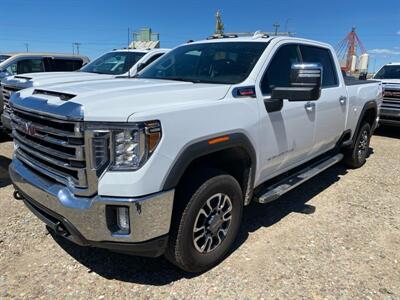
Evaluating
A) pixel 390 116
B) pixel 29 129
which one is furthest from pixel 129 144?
pixel 390 116

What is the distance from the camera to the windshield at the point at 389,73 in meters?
10.6

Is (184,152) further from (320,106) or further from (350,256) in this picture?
(320,106)

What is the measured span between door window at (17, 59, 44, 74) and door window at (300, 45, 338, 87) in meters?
8.32

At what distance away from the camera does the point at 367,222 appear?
13.8ft

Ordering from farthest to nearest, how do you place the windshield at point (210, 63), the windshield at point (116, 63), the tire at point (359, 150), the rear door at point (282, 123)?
1. the windshield at point (116, 63)
2. the tire at point (359, 150)
3. the windshield at point (210, 63)
4. the rear door at point (282, 123)

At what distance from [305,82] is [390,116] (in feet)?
24.3

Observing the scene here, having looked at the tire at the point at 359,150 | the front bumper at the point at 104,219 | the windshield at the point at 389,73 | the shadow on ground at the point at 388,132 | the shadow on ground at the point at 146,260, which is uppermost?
the windshield at the point at 389,73

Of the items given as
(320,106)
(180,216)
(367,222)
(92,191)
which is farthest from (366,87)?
(92,191)

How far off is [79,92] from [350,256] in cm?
281

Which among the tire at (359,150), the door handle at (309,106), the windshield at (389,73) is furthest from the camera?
the windshield at (389,73)

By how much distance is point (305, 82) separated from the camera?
10.2 ft

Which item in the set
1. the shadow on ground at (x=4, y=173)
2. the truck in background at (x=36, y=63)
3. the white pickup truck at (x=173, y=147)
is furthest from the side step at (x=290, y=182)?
the truck in background at (x=36, y=63)

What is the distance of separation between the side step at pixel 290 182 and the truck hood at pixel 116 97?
115 cm

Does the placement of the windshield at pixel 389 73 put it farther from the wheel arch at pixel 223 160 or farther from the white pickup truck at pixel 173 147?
the wheel arch at pixel 223 160
